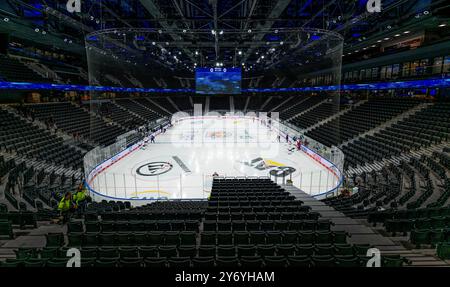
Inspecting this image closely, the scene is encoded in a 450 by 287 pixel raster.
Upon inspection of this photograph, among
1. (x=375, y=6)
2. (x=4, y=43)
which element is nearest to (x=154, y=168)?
(x=375, y=6)

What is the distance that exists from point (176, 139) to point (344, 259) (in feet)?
78.3

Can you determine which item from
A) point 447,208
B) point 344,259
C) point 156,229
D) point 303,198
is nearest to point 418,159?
point 447,208

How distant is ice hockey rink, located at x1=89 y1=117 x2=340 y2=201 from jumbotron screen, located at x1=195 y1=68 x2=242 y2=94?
5532mm

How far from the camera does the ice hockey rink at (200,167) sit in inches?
531

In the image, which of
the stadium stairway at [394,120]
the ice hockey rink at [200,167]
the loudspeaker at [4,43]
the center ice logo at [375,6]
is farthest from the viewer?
the loudspeaker at [4,43]

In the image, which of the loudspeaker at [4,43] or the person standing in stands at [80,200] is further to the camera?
the loudspeaker at [4,43]

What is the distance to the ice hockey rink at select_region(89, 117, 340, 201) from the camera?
44.2 ft

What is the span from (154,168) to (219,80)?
1420 cm

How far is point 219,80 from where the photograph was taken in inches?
1078

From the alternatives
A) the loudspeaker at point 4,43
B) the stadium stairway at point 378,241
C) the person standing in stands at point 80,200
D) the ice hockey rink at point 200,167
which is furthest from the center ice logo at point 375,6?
the loudspeaker at point 4,43

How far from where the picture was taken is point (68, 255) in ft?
15.8

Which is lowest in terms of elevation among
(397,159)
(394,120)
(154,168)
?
(154,168)

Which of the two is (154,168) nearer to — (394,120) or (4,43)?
(4,43)

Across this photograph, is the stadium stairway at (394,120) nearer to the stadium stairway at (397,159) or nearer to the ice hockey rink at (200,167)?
the ice hockey rink at (200,167)
